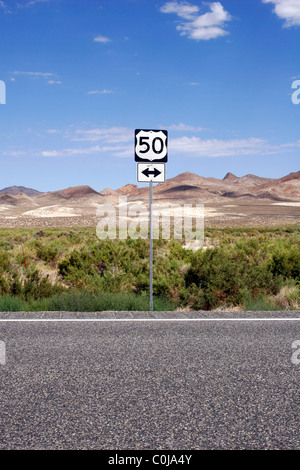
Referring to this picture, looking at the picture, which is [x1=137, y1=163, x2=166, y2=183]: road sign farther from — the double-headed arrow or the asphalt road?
the asphalt road

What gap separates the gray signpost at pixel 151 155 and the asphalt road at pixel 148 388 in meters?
3.04

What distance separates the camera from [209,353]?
6.14 metres

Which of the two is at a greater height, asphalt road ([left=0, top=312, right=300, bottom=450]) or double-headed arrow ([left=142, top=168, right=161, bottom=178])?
double-headed arrow ([left=142, top=168, right=161, bottom=178])

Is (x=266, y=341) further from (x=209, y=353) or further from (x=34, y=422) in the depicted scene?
(x=34, y=422)

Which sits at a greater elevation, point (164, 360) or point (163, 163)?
point (163, 163)

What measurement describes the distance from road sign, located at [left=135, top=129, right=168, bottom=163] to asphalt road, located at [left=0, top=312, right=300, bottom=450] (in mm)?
3550

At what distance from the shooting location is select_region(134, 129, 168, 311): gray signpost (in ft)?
31.6

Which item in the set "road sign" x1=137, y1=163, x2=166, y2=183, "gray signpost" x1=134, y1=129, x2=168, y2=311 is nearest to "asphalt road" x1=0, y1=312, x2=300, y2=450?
"gray signpost" x1=134, y1=129, x2=168, y2=311

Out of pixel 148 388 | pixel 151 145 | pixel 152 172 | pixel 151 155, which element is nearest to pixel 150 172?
pixel 152 172

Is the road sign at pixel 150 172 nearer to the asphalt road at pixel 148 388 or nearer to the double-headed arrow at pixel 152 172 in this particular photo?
the double-headed arrow at pixel 152 172

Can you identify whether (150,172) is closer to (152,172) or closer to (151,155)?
(152,172)

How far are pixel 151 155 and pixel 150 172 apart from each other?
327mm

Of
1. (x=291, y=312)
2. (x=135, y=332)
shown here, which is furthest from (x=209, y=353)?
(x=291, y=312)

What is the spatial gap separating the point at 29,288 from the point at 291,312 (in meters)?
5.84
